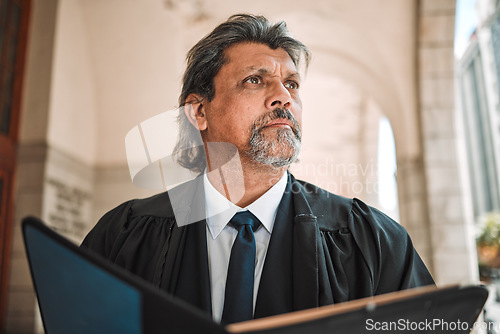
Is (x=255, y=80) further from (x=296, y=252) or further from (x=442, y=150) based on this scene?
(x=442, y=150)

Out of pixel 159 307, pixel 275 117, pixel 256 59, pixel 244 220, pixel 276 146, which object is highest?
pixel 256 59

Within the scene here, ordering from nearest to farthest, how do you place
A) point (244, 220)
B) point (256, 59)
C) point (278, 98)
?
point (244, 220) → point (278, 98) → point (256, 59)

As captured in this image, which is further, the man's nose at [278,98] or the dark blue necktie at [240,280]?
the man's nose at [278,98]

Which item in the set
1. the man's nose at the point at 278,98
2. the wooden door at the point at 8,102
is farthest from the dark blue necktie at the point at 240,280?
the wooden door at the point at 8,102

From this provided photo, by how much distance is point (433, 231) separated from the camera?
5316 millimetres

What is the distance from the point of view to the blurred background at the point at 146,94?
4613mm

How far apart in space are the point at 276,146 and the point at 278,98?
0.17 meters

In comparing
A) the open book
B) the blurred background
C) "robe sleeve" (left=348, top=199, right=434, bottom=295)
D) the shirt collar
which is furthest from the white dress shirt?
the blurred background

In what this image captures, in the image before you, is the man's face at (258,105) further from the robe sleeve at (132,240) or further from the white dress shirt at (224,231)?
the robe sleeve at (132,240)

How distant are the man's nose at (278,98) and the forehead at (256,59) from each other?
0.31 ft

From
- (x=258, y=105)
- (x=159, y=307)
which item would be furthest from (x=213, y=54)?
(x=159, y=307)

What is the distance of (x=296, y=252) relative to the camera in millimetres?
1202

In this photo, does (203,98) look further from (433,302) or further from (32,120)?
(32,120)

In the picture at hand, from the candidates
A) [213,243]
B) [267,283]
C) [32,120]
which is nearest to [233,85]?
[213,243]
